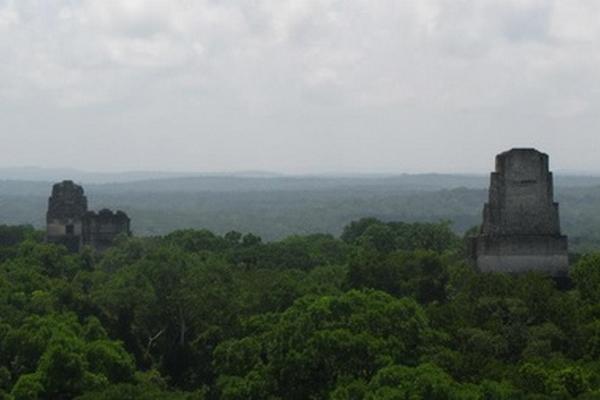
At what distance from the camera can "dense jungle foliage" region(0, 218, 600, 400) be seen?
85.3 feet

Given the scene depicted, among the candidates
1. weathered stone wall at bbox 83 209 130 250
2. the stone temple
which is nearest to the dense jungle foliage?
the stone temple

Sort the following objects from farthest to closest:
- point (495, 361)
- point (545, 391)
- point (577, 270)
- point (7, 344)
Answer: point (577, 270), point (7, 344), point (495, 361), point (545, 391)

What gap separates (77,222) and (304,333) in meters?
42.7

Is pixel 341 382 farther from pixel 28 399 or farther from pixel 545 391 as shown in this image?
pixel 28 399

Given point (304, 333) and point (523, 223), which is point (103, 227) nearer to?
point (523, 223)

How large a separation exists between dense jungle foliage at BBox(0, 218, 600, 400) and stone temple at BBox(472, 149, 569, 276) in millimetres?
1014

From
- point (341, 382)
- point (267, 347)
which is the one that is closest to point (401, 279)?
point (267, 347)

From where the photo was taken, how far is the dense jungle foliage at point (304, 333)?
26.0 metres

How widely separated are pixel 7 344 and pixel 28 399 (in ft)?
14.2

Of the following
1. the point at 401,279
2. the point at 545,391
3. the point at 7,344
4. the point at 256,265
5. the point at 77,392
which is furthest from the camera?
the point at 256,265

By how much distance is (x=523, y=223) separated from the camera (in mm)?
38125

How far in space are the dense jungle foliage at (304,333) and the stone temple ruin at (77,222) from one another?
55.7 ft

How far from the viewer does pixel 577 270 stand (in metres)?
36.8

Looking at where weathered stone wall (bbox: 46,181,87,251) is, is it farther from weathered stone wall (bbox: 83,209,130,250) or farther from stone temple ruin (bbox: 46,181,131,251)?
weathered stone wall (bbox: 83,209,130,250)
